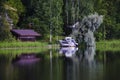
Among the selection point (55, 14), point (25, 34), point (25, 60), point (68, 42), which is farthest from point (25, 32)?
point (25, 60)

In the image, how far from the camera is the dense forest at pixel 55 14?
6650 cm

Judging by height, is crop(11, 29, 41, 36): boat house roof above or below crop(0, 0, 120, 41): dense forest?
below

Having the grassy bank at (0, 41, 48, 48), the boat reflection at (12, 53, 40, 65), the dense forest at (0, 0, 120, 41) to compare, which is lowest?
the boat reflection at (12, 53, 40, 65)

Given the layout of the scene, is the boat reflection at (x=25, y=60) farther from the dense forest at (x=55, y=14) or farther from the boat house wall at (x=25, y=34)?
the boat house wall at (x=25, y=34)

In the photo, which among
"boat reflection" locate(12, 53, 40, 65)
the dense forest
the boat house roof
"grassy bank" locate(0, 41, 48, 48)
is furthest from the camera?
the dense forest

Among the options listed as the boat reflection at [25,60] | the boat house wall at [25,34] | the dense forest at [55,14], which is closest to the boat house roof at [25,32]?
the boat house wall at [25,34]

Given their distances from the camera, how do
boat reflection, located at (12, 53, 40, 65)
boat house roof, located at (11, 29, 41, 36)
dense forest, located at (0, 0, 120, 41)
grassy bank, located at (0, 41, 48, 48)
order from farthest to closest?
1. dense forest, located at (0, 0, 120, 41)
2. boat house roof, located at (11, 29, 41, 36)
3. grassy bank, located at (0, 41, 48, 48)
4. boat reflection, located at (12, 53, 40, 65)

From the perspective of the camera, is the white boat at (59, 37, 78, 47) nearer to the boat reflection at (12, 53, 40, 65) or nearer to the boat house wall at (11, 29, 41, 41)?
the boat house wall at (11, 29, 41, 41)

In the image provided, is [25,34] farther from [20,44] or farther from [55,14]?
[55,14]

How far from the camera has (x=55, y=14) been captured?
224ft

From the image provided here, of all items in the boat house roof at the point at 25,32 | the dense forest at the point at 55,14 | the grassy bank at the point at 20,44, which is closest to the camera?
the grassy bank at the point at 20,44

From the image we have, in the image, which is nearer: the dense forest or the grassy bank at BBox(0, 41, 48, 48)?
the grassy bank at BBox(0, 41, 48, 48)

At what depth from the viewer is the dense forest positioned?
6650 centimetres

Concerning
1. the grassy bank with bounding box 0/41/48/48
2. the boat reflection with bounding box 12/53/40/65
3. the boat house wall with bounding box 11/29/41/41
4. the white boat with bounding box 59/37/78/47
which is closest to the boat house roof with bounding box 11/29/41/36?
the boat house wall with bounding box 11/29/41/41
